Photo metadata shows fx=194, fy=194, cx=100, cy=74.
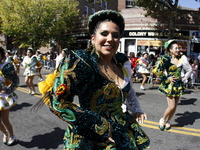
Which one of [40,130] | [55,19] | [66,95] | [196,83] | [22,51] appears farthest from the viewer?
[22,51]

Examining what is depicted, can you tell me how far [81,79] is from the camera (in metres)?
1.52

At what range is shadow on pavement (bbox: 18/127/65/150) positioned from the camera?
393cm

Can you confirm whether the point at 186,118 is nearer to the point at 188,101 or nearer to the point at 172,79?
the point at 172,79

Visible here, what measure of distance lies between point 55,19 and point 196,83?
18.3 meters

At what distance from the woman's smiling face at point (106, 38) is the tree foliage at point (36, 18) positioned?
22001 millimetres

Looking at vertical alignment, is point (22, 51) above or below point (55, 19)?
below

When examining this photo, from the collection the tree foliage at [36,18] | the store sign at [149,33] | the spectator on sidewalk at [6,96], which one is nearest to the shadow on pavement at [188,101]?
the spectator on sidewalk at [6,96]

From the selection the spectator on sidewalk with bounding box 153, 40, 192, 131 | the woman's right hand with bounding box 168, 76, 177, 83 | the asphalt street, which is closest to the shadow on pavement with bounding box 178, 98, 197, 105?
the asphalt street

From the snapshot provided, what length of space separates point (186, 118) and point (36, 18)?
21291mm

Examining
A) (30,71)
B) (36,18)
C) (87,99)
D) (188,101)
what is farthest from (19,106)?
(36,18)

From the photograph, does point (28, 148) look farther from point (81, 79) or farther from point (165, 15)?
point (165, 15)

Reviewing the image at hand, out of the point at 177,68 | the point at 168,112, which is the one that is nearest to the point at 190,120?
the point at 168,112

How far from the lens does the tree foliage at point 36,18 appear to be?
22.1 meters

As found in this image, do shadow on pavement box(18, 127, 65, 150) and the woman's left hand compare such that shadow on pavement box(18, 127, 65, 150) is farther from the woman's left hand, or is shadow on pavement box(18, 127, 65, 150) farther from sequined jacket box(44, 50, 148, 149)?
sequined jacket box(44, 50, 148, 149)
